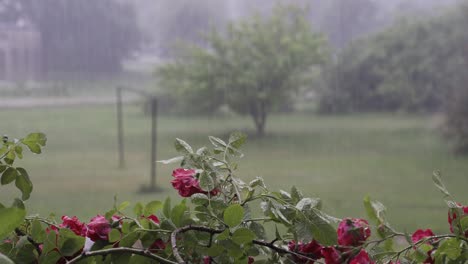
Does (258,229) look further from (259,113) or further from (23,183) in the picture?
(259,113)

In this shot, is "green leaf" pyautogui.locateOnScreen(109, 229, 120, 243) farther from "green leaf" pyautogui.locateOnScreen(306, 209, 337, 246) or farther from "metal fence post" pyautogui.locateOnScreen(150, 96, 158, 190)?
"metal fence post" pyautogui.locateOnScreen(150, 96, 158, 190)

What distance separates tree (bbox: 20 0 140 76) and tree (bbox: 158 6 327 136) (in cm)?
28

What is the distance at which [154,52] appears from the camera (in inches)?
94.0

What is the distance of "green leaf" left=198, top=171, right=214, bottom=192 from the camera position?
32 centimetres

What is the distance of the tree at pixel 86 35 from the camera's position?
7.04 ft

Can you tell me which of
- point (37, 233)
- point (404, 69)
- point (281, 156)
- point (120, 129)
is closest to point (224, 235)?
point (37, 233)

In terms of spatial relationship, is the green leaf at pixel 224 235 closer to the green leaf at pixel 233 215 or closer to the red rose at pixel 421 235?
the green leaf at pixel 233 215

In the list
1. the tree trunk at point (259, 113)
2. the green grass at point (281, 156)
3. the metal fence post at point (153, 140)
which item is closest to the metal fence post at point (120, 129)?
the green grass at point (281, 156)

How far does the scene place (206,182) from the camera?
0.32 m

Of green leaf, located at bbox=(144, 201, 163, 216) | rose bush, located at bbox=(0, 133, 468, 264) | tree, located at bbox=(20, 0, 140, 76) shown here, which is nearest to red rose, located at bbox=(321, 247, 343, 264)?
rose bush, located at bbox=(0, 133, 468, 264)

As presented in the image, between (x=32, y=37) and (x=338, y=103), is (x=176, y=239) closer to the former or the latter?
(x=32, y=37)

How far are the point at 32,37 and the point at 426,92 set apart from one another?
1684 millimetres

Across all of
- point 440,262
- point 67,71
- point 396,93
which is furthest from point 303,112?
point 440,262

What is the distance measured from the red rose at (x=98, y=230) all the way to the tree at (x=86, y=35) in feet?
6.29
